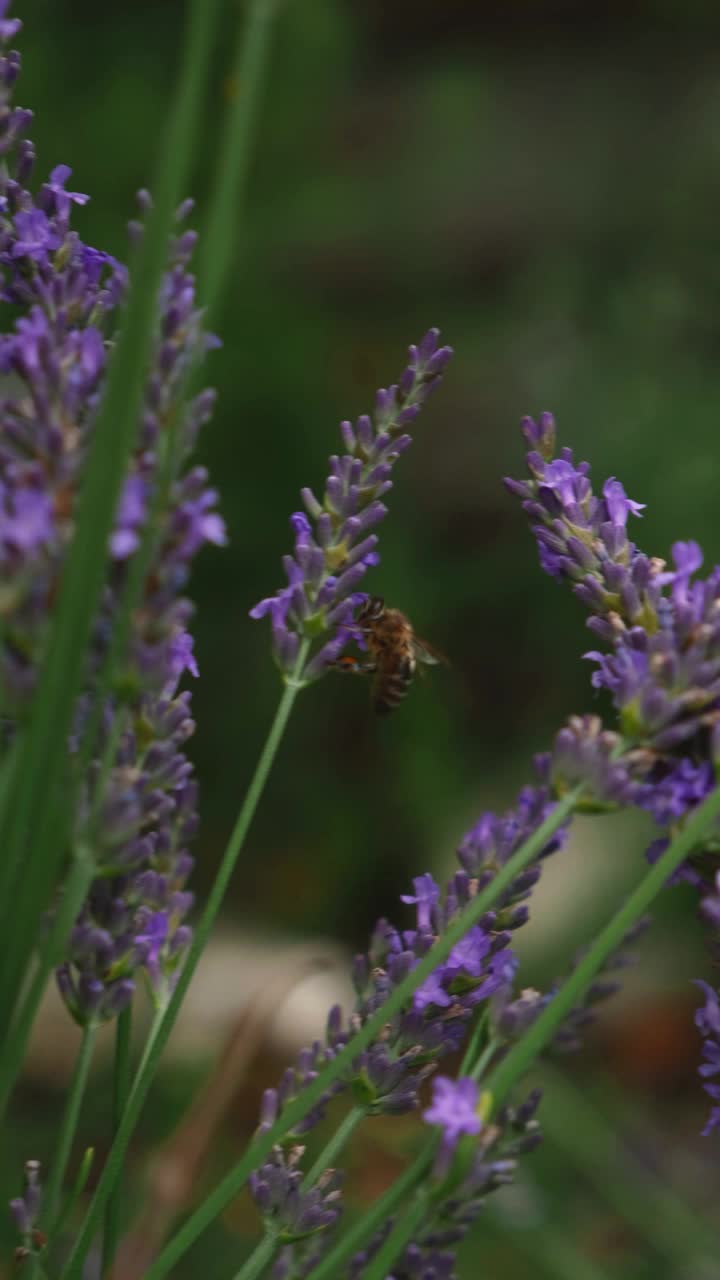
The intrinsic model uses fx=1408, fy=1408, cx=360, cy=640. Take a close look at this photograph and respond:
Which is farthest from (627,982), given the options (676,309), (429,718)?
(676,309)

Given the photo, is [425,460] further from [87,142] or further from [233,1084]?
[233,1084]

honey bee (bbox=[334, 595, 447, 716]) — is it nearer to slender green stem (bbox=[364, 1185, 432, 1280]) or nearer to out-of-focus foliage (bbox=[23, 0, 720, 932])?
slender green stem (bbox=[364, 1185, 432, 1280])

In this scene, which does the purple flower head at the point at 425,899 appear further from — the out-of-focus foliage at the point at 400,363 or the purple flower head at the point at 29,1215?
the out-of-focus foliage at the point at 400,363

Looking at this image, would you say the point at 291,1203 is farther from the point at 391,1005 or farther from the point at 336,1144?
the point at 391,1005

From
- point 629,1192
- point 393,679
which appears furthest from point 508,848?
point 629,1192

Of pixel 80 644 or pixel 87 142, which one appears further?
pixel 87 142

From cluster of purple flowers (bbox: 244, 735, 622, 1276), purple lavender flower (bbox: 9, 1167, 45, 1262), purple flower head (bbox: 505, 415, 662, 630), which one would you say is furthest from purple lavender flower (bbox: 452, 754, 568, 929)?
purple lavender flower (bbox: 9, 1167, 45, 1262)

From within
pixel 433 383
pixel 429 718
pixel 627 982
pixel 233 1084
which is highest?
pixel 433 383
